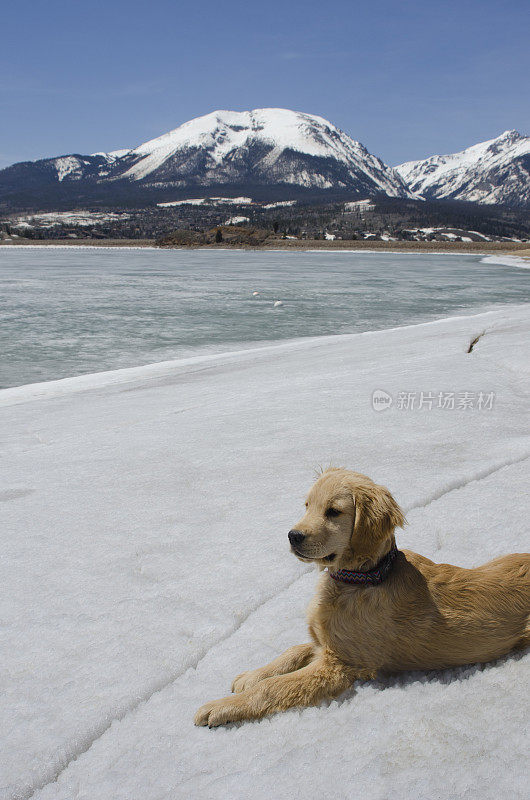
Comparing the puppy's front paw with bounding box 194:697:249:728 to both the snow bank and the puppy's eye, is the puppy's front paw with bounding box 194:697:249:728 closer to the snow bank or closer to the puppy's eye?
the puppy's eye

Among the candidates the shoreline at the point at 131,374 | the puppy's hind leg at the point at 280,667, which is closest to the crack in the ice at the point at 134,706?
the puppy's hind leg at the point at 280,667

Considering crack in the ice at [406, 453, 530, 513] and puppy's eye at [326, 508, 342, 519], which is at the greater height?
puppy's eye at [326, 508, 342, 519]

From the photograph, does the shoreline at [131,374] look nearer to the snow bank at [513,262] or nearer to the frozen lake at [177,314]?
the frozen lake at [177,314]

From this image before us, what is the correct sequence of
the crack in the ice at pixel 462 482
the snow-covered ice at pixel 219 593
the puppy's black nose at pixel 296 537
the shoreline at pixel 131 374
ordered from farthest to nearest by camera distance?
1. the shoreline at pixel 131 374
2. the crack in the ice at pixel 462 482
3. the puppy's black nose at pixel 296 537
4. the snow-covered ice at pixel 219 593

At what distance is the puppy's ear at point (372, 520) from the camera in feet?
6.53

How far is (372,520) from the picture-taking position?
78.4 inches

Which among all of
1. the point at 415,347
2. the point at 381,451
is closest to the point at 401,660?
the point at 381,451

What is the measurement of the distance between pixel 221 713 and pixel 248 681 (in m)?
0.17

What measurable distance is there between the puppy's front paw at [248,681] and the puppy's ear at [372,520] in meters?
0.61

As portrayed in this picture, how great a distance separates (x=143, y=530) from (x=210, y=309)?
16.5 m

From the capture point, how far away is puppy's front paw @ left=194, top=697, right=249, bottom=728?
2006 millimetres

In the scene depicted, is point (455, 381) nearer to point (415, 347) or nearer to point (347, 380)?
point (347, 380)

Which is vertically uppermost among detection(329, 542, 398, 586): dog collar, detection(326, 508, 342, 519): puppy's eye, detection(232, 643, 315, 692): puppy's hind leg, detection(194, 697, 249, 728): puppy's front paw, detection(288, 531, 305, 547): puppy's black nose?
detection(326, 508, 342, 519): puppy's eye

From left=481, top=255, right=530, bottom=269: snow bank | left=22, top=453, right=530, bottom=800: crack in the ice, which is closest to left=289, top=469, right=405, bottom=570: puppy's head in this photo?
left=22, top=453, right=530, bottom=800: crack in the ice
